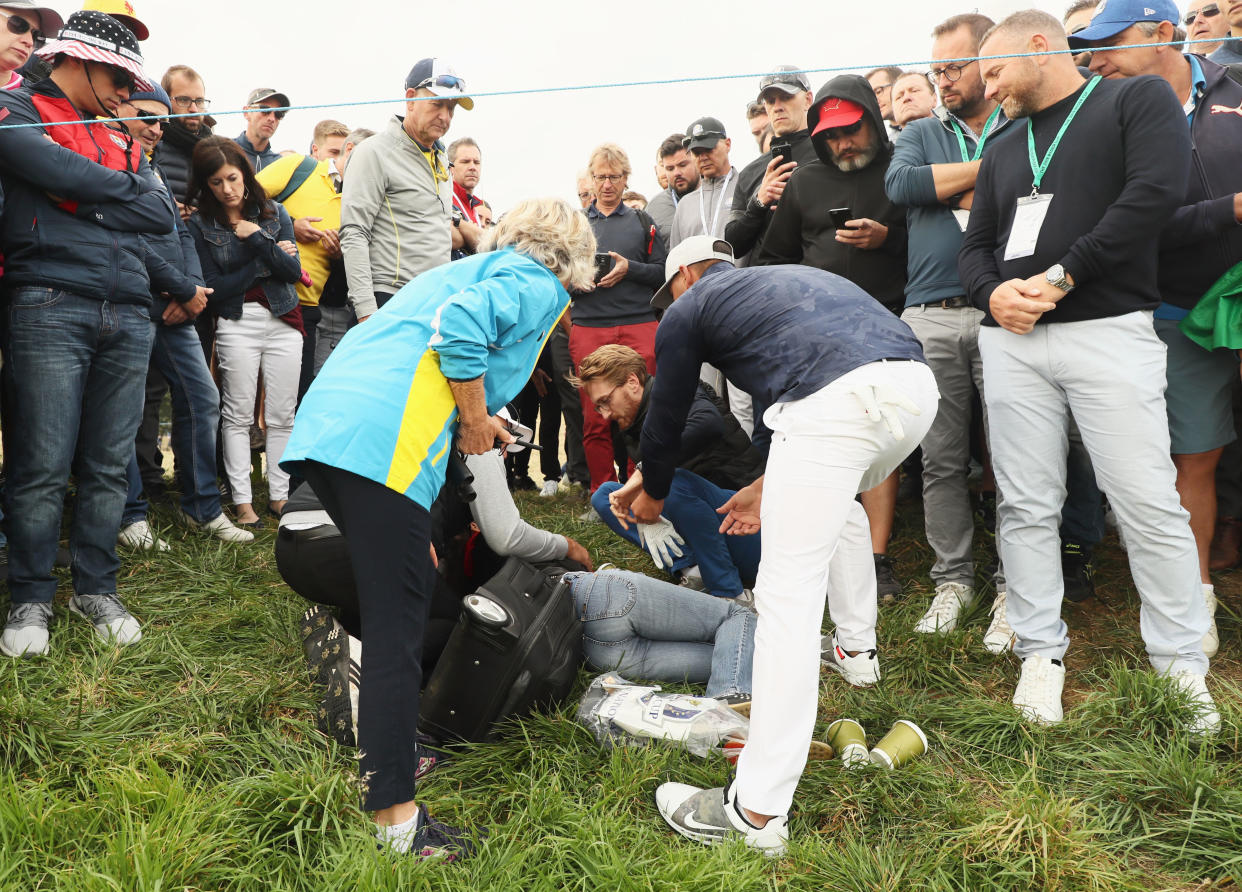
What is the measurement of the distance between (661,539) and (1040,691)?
163cm

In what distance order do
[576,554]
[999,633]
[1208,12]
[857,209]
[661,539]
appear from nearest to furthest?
[999,633], [576,554], [661,539], [857,209], [1208,12]

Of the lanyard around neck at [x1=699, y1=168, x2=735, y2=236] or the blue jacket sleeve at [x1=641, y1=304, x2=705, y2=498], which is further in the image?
the lanyard around neck at [x1=699, y1=168, x2=735, y2=236]

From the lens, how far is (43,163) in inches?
122

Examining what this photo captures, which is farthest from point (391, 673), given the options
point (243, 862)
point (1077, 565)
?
point (1077, 565)

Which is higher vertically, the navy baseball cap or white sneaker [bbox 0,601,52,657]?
the navy baseball cap

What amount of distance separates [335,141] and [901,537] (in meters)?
4.72

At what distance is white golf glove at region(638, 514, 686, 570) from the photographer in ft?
12.8

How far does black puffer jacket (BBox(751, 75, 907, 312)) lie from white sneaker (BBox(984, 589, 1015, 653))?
4.77ft

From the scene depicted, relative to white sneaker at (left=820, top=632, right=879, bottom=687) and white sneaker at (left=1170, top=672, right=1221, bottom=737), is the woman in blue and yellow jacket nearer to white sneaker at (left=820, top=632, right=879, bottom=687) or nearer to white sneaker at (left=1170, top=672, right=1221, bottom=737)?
white sneaker at (left=820, top=632, right=879, bottom=687)

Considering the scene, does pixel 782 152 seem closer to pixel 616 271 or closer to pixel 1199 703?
pixel 616 271

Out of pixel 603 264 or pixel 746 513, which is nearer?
pixel 746 513

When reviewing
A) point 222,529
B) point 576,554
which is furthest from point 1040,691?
point 222,529

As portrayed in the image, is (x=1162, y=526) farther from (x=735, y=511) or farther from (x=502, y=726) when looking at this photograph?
(x=502, y=726)

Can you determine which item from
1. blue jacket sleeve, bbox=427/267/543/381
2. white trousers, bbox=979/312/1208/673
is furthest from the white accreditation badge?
blue jacket sleeve, bbox=427/267/543/381
